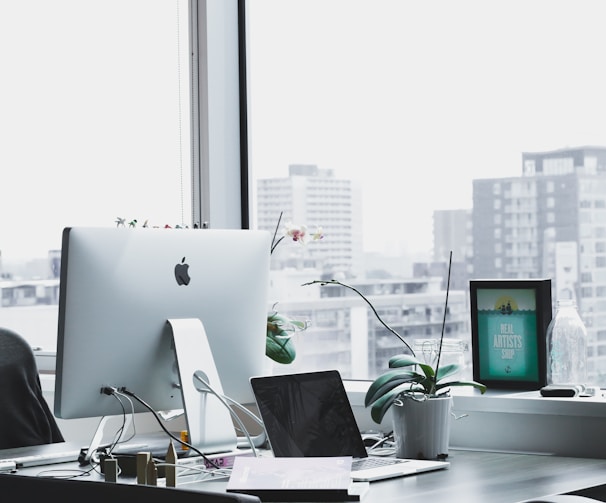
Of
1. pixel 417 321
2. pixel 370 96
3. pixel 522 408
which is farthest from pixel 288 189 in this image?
pixel 522 408

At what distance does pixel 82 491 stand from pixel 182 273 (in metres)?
1.10

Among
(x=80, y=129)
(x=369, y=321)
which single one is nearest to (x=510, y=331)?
(x=369, y=321)

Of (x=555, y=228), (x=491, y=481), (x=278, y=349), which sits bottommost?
(x=491, y=481)

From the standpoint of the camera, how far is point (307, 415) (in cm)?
235

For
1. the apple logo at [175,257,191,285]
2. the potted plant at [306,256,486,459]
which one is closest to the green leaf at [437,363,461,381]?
the potted plant at [306,256,486,459]

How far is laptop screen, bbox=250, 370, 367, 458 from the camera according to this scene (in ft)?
7.48

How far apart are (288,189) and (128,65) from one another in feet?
2.59

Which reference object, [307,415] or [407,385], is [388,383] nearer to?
[407,385]

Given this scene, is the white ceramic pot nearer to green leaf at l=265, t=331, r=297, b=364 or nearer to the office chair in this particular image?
green leaf at l=265, t=331, r=297, b=364

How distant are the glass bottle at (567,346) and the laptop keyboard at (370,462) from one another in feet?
2.00

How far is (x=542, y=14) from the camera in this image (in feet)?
9.70

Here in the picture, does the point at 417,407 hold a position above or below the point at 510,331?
below

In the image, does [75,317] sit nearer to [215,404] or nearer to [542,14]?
[215,404]

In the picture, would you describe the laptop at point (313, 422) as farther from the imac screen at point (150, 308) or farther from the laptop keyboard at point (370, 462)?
the imac screen at point (150, 308)
